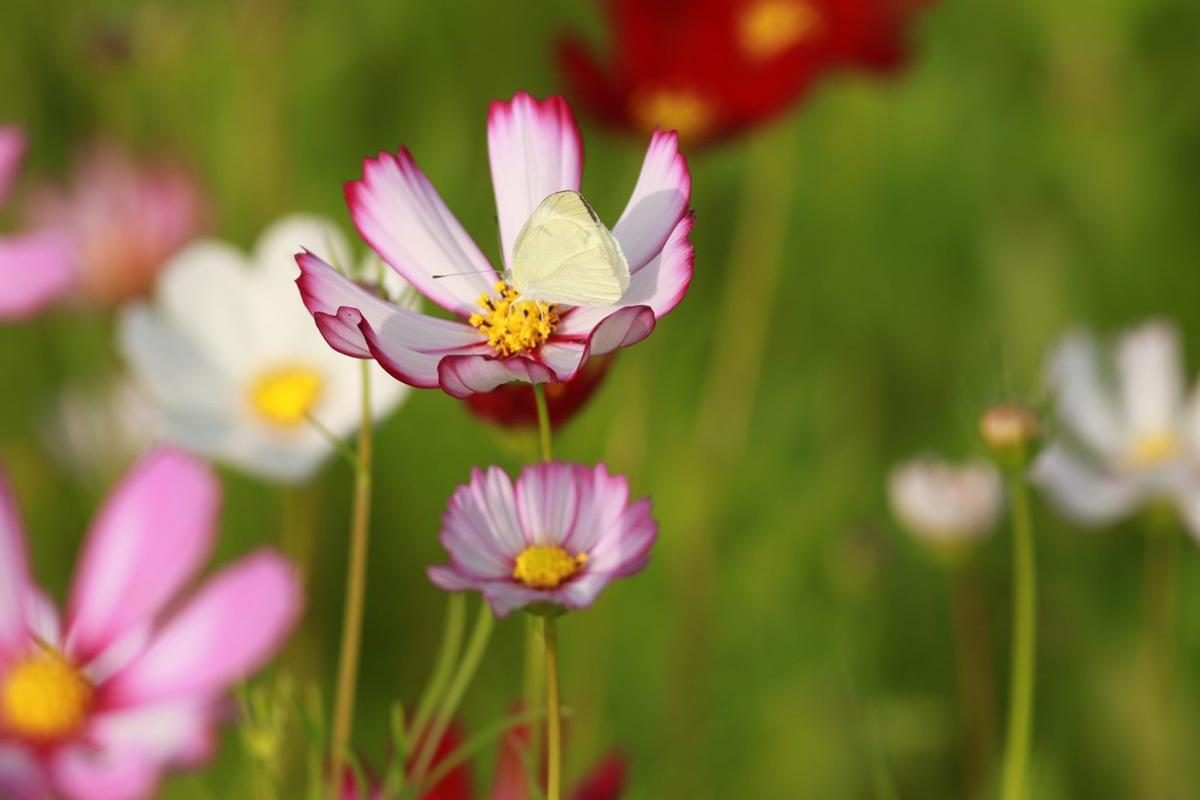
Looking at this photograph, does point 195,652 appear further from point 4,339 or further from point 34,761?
point 4,339

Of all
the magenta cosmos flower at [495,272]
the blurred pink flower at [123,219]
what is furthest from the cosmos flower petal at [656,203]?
the blurred pink flower at [123,219]

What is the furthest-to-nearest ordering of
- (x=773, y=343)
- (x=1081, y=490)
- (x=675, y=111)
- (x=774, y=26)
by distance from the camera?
1. (x=773, y=343)
2. (x=774, y=26)
3. (x=675, y=111)
4. (x=1081, y=490)

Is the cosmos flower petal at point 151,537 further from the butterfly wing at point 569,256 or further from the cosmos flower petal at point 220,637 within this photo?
the butterfly wing at point 569,256

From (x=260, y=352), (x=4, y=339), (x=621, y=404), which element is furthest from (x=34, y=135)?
(x=260, y=352)

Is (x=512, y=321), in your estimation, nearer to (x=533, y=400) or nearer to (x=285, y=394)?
(x=533, y=400)

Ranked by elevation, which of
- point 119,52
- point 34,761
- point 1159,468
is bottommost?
point 34,761

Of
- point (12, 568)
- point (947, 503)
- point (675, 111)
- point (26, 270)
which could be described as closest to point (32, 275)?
point (26, 270)
